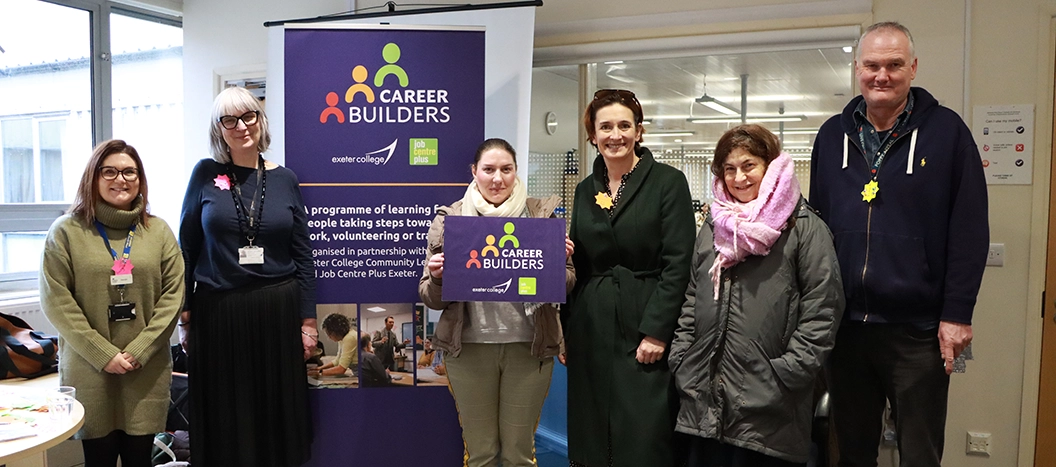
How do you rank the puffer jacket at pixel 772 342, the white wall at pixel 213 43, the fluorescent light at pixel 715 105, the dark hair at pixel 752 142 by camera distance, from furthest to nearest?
1. the white wall at pixel 213 43
2. the fluorescent light at pixel 715 105
3. the dark hair at pixel 752 142
4. the puffer jacket at pixel 772 342

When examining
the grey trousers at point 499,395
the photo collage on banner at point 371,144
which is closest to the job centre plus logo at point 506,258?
the grey trousers at point 499,395

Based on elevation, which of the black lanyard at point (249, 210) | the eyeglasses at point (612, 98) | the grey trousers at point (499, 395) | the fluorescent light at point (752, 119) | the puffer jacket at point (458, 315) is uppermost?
the fluorescent light at point (752, 119)

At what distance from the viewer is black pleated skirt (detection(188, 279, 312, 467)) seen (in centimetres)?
265

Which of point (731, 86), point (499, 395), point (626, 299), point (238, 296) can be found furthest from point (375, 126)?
point (731, 86)

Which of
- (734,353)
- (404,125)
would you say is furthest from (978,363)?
(404,125)

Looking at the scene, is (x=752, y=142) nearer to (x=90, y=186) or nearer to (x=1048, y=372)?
(x=1048, y=372)

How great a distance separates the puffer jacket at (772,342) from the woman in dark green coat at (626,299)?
0.17m

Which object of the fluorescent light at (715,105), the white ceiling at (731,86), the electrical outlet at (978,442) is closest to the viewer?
the electrical outlet at (978,442)

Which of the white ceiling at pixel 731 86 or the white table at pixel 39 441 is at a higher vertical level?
the white ceiling at pixel 731 86

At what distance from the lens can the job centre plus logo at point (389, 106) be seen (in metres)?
3.08

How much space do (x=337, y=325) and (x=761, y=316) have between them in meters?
1.92

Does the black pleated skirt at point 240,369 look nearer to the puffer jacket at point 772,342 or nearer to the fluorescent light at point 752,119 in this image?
the puffer jacket at point 772,342

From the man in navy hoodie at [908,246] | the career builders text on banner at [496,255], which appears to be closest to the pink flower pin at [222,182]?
the career builders text on banner at [496,255]

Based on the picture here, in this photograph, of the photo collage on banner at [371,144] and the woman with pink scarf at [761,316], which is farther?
the photo collage on banner at [371,144]
